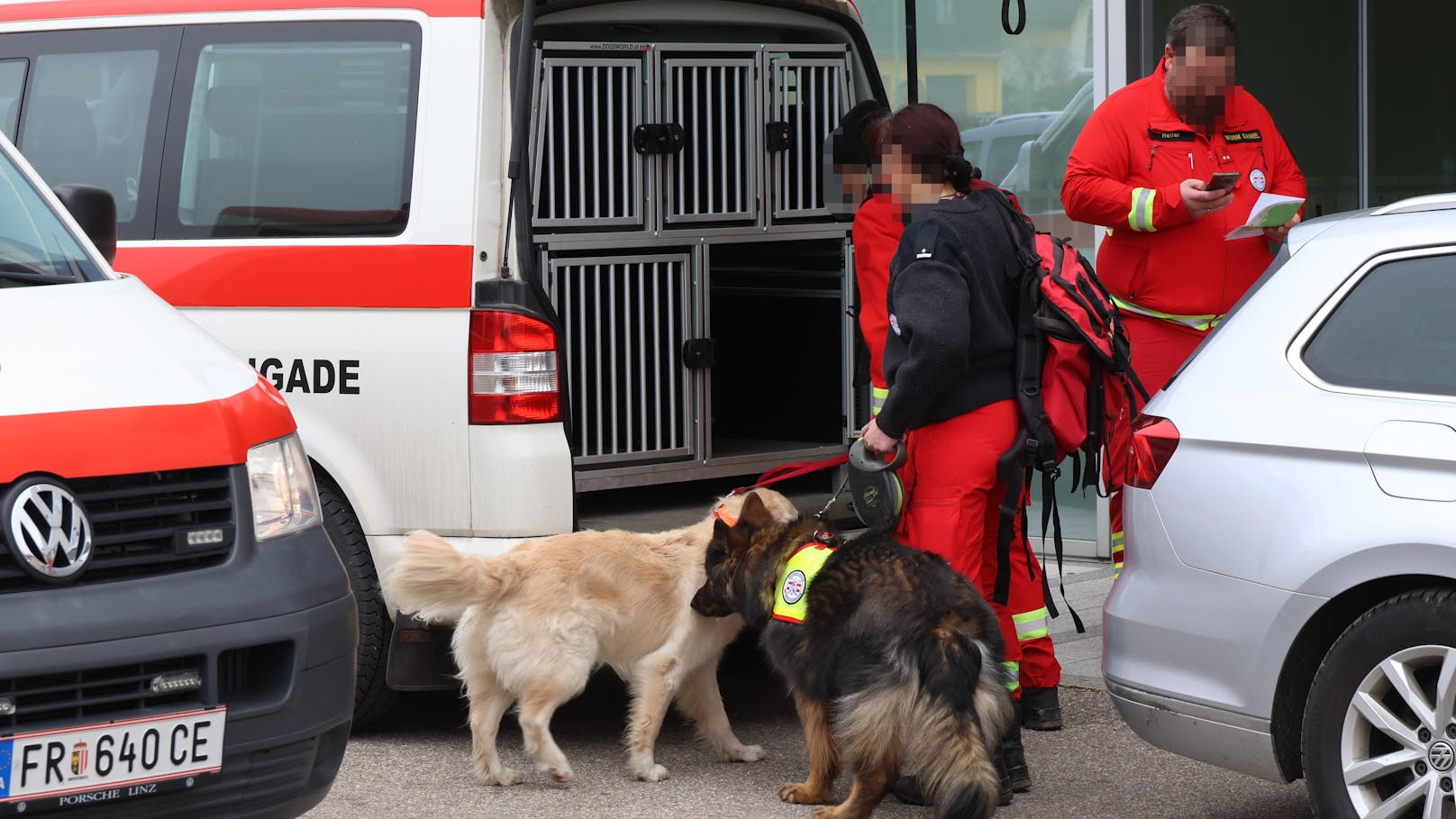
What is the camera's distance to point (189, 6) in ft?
17.8

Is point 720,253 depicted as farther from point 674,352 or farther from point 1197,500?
point 1197,500

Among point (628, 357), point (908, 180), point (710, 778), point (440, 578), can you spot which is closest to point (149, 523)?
point (440, 578)

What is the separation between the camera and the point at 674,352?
226 inches

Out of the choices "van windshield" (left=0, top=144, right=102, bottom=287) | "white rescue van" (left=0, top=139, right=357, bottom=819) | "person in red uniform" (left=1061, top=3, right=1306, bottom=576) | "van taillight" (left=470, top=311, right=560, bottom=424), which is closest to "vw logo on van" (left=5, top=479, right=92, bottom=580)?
"white rescue van" (left=0, top=139, right=357, bottom=819)

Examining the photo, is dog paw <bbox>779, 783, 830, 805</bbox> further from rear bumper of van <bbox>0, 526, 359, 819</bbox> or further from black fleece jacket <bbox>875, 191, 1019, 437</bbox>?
rear bumper of van <bbox>0, 526, 359, 819</bbox>

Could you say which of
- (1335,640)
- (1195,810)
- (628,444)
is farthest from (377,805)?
(1335,640)

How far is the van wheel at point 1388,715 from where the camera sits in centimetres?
353

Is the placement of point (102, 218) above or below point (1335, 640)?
above

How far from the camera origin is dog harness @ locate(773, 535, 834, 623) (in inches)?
180

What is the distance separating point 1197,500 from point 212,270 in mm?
3099

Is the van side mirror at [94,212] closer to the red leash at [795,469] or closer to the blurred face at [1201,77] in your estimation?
the red leash at [795,469]

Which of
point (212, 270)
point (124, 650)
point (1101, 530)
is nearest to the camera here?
point (124, 650)

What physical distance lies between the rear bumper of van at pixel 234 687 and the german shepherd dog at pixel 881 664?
1.35 metres

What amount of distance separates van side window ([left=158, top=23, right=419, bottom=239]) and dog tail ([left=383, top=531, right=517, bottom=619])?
103cm
